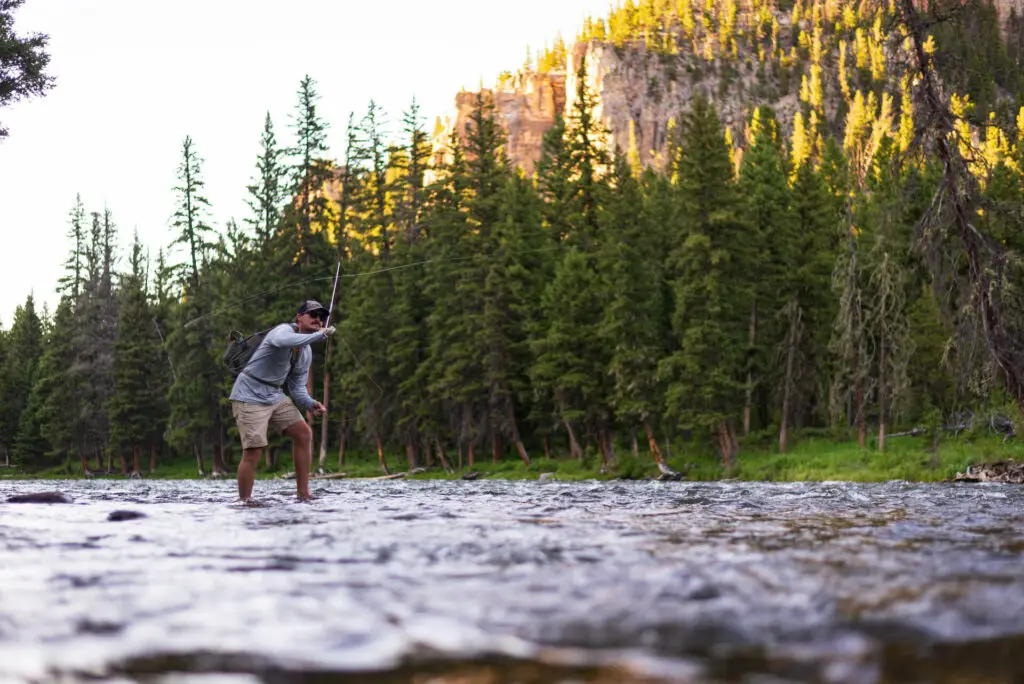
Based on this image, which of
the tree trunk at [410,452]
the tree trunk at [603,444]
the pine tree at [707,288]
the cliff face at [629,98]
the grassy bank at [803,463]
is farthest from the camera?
the cliff face at [629,98]

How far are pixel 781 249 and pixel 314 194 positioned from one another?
101 feet

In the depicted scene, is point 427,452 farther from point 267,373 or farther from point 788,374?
point 267,373

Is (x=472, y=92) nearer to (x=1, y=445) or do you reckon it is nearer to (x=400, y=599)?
(x=1, y=445)

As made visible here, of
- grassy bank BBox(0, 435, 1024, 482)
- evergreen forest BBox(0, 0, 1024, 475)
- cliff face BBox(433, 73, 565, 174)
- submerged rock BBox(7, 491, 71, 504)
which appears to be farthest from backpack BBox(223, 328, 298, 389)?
cliff face BBox(433, 73, 565, 174)

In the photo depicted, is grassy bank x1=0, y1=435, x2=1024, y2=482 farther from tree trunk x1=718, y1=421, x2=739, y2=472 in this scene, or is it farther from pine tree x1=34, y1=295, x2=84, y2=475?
pine tree x1=34, y1=295, x2=84, y2=475

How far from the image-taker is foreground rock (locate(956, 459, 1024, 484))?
23.5 meters

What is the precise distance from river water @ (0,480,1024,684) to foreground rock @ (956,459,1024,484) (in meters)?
19.2

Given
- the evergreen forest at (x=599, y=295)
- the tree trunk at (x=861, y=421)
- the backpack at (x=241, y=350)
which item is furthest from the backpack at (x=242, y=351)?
the tree trunk at (x=861, y=421)

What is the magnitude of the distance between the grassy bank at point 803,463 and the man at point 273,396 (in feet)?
66.5

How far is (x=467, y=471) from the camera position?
44.5 metres

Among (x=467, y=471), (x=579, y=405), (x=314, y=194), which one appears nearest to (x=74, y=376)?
(x=314, y=194)

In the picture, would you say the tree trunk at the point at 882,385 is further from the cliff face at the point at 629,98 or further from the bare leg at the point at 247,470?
the cliff face at the point at 629,98

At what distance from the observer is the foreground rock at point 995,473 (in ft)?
77.0

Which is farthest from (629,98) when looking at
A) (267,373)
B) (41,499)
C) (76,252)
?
(41,499)
